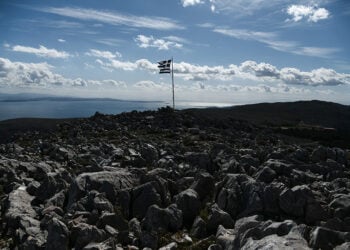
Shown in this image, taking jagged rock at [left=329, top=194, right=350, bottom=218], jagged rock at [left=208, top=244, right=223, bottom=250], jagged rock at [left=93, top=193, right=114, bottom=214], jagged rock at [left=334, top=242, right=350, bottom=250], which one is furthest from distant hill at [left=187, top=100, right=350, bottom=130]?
jagged rock at [left=334, top=242, right=350, bottom=250]

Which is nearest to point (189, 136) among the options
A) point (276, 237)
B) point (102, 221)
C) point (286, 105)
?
point (102, 221)

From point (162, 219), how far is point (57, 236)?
155 inches

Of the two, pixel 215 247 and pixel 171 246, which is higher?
pixel 215 247

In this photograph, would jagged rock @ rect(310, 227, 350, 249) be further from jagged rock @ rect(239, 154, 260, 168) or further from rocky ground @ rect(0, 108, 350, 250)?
jagged rock @ rect(239, 154, 260, 168)

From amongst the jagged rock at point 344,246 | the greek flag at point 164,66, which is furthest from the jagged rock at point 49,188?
the greek flag at point 164,66

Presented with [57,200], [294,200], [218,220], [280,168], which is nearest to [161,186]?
[218,220]

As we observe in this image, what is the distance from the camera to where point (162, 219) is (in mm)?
14961

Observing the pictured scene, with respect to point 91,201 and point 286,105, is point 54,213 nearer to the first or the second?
point 91,201

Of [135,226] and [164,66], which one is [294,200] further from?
[164,66]

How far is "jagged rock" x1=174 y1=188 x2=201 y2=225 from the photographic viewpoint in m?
15.9

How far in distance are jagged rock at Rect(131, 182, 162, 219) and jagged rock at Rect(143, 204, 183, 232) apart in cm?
125

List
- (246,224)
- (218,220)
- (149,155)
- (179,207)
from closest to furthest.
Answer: (246,224)
(218,220)
(179,207)
(149,155)

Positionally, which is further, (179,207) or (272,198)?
(179,207)

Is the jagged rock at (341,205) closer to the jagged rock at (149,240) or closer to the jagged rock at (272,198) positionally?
the jagged rock at (272,198)
